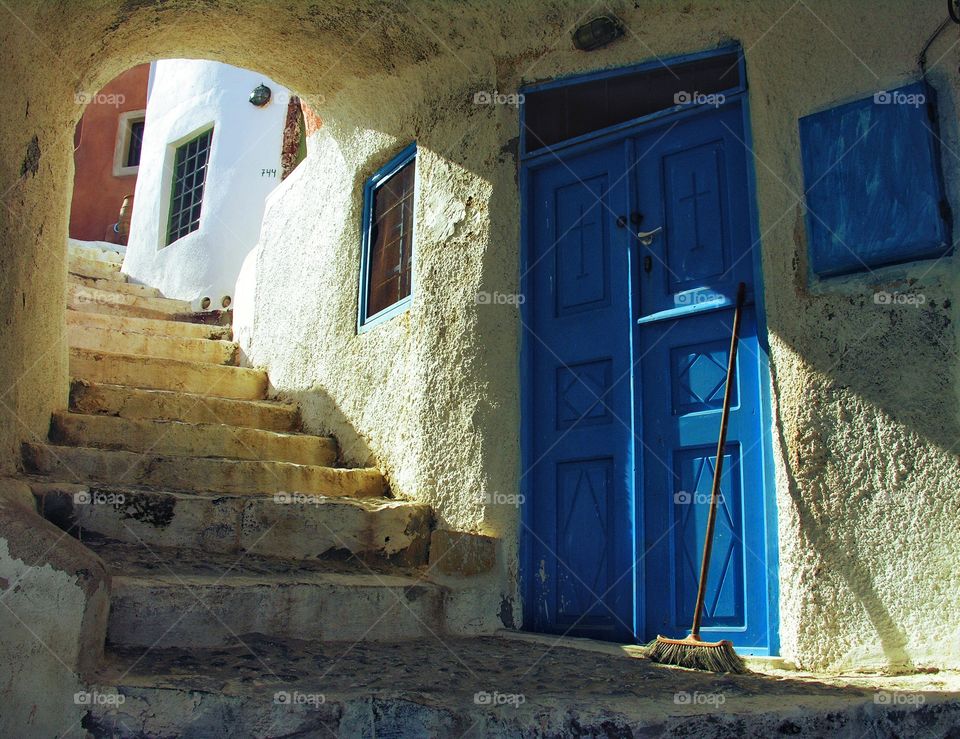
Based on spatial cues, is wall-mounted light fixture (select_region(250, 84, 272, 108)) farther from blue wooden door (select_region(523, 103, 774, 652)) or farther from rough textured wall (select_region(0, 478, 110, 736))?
rough textured wall (select_region(0, 478, 110, 736))

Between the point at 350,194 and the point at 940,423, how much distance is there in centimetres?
413

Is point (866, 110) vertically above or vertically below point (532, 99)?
below

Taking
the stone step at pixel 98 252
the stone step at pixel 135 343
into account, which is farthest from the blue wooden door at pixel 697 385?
the stone step at pixel 98 252

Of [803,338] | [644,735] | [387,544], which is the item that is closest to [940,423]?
[803,338]

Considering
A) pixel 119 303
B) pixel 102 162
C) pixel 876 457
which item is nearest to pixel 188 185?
pixel 119 303

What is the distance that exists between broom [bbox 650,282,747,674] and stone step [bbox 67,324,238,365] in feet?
14.7

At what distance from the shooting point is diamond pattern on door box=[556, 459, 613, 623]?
437cm

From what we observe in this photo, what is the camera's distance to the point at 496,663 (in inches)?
144

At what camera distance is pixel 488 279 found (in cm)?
490

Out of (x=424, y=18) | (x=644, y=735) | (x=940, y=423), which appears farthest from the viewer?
(x=424, y=18)

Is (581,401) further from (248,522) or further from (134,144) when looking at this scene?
(134,144)

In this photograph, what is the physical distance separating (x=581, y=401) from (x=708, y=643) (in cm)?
146

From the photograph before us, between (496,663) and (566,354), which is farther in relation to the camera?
(566,354)

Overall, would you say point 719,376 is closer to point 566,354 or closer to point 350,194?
point 566,354
